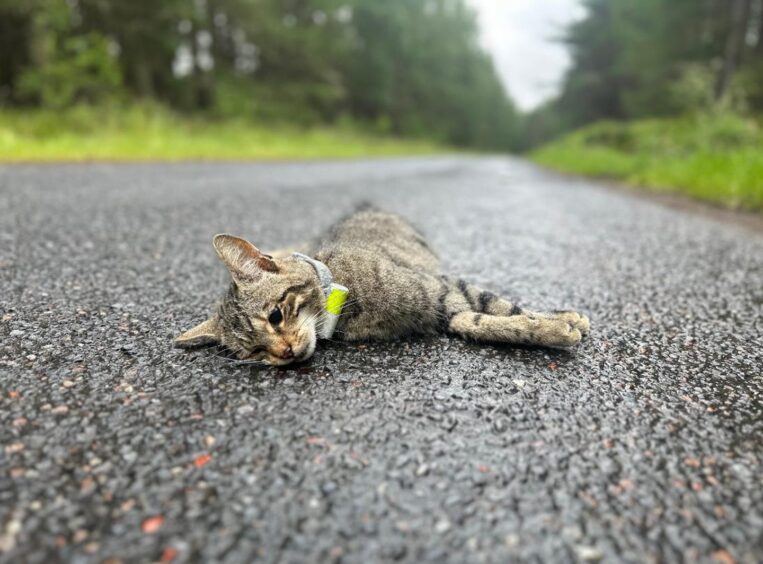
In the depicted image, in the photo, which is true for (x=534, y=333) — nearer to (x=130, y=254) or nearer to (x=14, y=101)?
(x=130, y=254)

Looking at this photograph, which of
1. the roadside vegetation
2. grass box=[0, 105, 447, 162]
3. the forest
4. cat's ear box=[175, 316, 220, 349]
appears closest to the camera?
cat's ear box=[175, 316, 220, 349]

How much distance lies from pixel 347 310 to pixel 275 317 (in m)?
0.32

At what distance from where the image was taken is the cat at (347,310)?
2.11 metres

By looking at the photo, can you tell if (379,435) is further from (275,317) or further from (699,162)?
(699,162)

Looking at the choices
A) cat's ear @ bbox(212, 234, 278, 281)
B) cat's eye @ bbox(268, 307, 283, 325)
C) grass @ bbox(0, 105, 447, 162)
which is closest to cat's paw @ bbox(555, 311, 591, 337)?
cat's eye @ bbox(268, 307, 283, 325)

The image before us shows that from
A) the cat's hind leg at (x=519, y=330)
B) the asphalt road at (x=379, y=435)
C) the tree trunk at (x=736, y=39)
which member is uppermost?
the tree trunk at (x=736, y=39)

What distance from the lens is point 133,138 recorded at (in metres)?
11.7

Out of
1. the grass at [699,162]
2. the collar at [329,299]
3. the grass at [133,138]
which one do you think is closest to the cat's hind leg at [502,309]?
the collar at [329,299]

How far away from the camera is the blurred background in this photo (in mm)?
10727

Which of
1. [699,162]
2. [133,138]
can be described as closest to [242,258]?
[699,162]

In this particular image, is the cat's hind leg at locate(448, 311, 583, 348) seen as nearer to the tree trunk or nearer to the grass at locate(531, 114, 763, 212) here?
the grass at locate(531, 114, 763, 212)

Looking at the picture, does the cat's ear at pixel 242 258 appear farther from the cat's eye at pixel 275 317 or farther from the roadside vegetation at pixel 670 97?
the roadside vegetation at pixel 670 97

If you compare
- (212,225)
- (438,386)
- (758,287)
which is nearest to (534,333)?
(438,386)

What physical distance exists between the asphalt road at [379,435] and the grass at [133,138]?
7.20 meters
